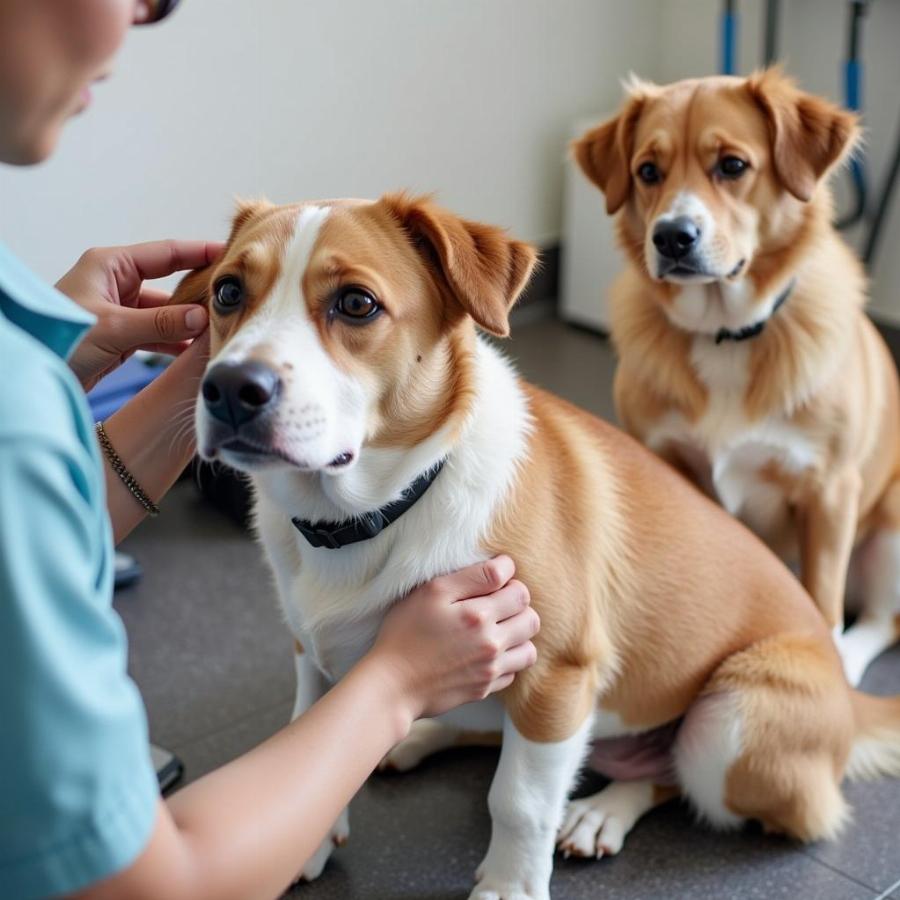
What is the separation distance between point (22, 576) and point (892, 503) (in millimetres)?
1766

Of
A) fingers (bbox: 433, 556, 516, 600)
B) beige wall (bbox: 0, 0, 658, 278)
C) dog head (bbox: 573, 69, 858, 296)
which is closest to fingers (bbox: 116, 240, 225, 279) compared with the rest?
fingers (bbox: 433, 556, 516, 600)

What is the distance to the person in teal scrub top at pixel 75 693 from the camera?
1.98 ft

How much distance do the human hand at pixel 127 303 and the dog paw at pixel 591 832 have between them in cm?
82

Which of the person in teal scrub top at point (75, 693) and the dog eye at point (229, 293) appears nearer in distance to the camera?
the person in teal scrub top at point (75, 693)

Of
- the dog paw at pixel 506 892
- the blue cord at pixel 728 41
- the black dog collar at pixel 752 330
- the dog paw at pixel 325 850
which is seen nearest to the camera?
the dog paw at pixel 506 892

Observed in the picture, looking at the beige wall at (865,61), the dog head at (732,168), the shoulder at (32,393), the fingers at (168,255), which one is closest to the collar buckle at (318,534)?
the fingers at (168,255)

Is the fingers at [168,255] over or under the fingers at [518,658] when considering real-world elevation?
over

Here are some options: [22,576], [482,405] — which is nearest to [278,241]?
[482,405]

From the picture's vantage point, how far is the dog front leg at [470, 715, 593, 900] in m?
1.29

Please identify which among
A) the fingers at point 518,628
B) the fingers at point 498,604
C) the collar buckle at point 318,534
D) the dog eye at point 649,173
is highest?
the dog eye at point 649,173

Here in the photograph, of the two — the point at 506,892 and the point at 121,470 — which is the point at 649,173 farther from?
the point at 506,892

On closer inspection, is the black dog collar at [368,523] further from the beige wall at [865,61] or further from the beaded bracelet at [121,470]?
the beige wall at [865,61]

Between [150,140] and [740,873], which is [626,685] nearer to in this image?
[740,873]

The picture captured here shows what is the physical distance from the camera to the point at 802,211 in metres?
1.82
